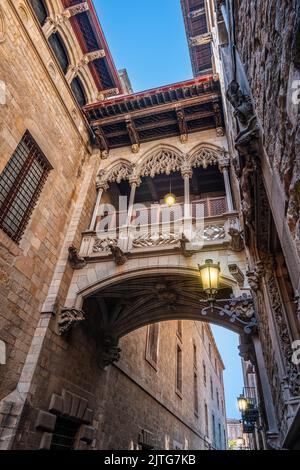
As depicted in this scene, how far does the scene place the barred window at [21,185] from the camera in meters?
6.05

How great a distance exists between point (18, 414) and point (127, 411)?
518 cm

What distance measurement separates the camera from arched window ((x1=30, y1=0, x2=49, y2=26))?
8.35m

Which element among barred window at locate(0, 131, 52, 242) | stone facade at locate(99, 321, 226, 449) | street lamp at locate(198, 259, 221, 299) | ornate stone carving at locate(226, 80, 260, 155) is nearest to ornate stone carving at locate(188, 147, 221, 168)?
barred window at locate(0, 131, 52, 242)

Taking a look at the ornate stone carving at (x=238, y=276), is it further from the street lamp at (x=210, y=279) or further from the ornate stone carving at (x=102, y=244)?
the ornate stone carving at (x=102, y=244)

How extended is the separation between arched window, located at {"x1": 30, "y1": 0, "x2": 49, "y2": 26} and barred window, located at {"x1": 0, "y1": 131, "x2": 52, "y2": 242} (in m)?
4.30

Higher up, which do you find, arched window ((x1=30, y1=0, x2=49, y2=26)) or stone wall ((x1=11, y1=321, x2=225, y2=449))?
arched window ((x1=30, y1=0, x2=49, y2=26))

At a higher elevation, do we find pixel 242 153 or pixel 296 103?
pixel 242 153

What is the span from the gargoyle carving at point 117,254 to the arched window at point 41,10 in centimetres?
697

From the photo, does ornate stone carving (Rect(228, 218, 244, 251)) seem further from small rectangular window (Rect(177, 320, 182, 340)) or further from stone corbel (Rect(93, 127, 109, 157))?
small rectangular window (Rect(177, 320, 182, 340))

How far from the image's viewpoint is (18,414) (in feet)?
16.5

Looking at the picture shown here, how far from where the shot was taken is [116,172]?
377 inches

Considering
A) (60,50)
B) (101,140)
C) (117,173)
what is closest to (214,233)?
(117,173)

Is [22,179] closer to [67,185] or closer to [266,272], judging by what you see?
[67,185]
